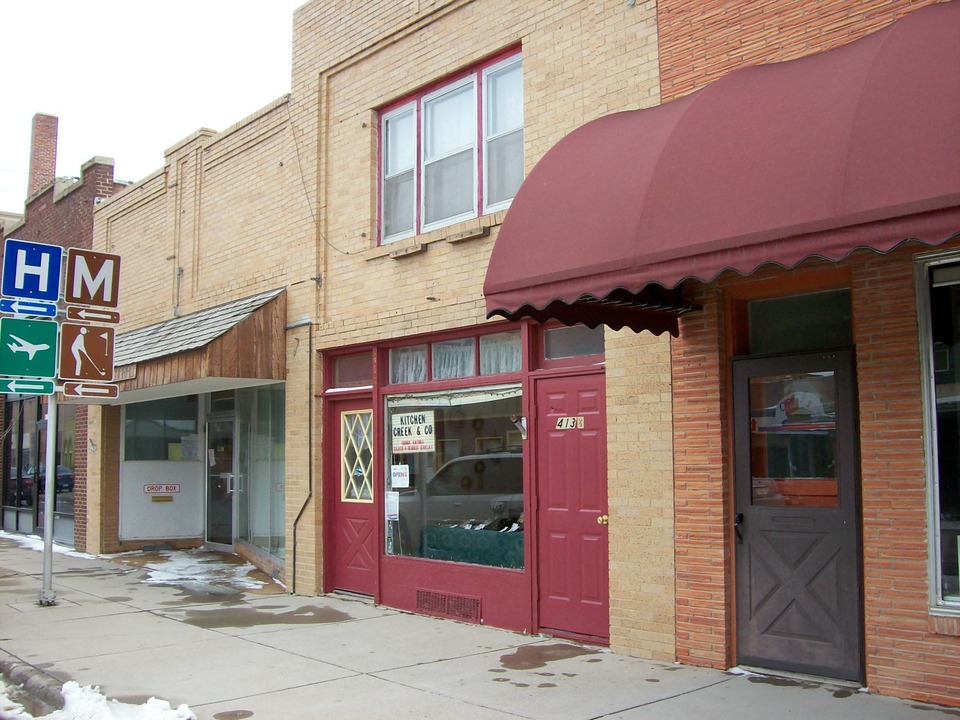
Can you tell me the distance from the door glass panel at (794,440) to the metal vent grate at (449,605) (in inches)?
129

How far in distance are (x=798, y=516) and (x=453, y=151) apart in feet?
16.9

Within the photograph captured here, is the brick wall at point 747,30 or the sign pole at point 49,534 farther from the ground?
the brick wall at point 747,30

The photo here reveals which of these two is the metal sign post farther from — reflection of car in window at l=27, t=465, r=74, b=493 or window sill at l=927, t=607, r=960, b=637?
window sill at l=927, t=607, r=960, b=637

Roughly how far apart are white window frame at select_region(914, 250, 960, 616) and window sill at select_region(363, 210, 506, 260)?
3.89 m

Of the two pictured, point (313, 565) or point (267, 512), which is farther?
point (267, 512)

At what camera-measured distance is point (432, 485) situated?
9.84 m

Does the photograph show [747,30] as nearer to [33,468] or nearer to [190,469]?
[190,469]

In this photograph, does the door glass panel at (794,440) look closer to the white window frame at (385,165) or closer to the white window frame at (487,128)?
the white window frame at (487,128)

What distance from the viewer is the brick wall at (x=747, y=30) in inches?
259

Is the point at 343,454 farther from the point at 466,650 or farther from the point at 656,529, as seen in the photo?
the point at 656,529

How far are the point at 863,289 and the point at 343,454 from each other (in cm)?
649

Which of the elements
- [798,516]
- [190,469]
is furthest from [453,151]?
[190,469]

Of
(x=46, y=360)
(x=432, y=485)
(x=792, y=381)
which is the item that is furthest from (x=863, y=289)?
(x=46, y=360)

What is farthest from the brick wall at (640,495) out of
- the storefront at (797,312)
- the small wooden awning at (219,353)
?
the small wooden awning at (219,353)
